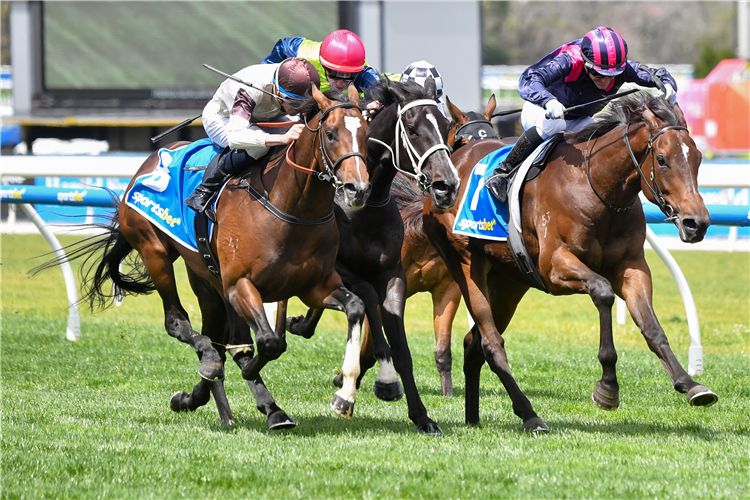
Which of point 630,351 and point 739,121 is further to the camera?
point 739,121

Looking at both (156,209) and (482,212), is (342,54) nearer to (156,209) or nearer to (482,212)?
(482,212)

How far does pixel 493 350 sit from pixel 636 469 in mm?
1321

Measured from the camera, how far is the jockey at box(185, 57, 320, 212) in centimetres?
508

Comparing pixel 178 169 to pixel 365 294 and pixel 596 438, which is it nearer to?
pixel 365 294

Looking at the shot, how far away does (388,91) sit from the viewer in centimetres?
514

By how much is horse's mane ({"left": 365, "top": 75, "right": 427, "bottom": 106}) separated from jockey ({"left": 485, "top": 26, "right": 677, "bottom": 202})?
70 centimetres

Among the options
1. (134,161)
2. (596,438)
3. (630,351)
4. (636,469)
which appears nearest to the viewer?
(636,469)

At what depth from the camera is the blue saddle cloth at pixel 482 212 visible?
5648 mm

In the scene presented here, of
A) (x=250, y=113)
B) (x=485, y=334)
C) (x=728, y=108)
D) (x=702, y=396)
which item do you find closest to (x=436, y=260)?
(x=485, y=334)

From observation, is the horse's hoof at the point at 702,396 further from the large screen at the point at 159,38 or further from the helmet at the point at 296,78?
the large screen at the point at 159,38

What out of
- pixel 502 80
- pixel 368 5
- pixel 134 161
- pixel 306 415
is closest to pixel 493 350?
pixel 306 415

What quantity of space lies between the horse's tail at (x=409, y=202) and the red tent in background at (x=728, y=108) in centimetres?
2013

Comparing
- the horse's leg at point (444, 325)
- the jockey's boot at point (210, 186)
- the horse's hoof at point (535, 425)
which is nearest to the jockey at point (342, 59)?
the jockey's boot at point (210, 186)

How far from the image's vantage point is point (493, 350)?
5.40 meters
